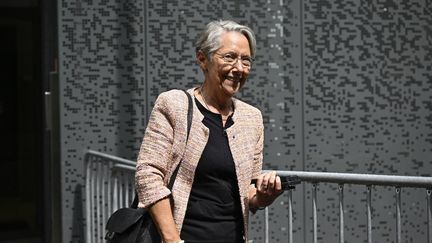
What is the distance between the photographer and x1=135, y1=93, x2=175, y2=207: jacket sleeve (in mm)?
2539

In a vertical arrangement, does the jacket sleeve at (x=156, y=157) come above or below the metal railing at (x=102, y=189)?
above

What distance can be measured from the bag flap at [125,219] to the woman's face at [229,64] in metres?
0.52

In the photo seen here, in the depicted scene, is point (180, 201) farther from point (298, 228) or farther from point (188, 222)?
point (298, 228)

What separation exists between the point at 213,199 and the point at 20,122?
5.32 m

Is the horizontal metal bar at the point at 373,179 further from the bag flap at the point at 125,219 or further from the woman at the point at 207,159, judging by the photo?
the bag flap at the point at 125,219

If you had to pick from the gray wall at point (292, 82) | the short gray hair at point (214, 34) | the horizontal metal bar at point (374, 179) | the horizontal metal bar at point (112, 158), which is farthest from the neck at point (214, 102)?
the gray wall at point (292, 82)

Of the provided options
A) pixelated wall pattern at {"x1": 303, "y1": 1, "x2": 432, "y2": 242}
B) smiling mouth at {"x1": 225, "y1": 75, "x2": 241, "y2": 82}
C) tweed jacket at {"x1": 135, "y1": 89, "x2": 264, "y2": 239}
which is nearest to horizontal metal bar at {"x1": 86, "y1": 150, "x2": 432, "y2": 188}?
tweed jacket at {"x1": 135, "y1": 89, "x2": 264, "y2": 239}

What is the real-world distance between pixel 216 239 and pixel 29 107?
17.3 ft

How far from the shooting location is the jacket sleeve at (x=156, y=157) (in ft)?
8.33

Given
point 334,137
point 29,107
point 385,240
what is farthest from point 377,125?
point 29,107

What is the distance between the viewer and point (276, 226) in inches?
244

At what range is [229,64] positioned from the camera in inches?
103

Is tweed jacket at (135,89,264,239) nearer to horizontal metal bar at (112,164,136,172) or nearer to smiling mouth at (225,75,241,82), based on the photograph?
smiling mouth at (225,75,241,82)

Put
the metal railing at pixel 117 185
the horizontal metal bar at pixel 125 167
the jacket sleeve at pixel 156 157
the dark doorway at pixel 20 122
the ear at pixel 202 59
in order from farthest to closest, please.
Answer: the dark doorway at pixel 20 122
the horizontal metal bar at pixel 125 167
the metal railing at pixel 117 185
the ear at pixel 202 59
the jacket sleeve at pixel 156 157
